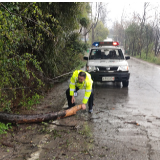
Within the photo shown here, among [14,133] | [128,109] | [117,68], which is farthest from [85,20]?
[14,133]

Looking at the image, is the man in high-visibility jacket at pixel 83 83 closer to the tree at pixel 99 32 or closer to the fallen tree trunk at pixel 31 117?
the fallen tree trunk at pixel 31 117

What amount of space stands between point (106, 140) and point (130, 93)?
3.97 metres

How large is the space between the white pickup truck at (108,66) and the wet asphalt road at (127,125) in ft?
2.71

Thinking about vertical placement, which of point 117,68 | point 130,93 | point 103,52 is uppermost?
point 103,52

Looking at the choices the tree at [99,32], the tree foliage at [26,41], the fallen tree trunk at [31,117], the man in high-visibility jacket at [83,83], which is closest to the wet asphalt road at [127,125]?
the man in high-visibility jacket at [83,83]

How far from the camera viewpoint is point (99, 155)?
289 centimetres

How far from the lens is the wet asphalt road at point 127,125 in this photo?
118 inches

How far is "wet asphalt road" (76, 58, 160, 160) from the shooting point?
118 inches

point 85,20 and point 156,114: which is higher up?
point 85,20

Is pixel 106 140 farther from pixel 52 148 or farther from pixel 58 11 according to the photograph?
pixel 58 11

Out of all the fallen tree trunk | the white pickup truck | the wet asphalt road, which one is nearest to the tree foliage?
the fallen tree trunk

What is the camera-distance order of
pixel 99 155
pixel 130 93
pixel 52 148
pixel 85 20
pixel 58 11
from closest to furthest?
pixel 99 155, pixel 52 148, pixel 58 11, pixel 130 93, pixel 85 20

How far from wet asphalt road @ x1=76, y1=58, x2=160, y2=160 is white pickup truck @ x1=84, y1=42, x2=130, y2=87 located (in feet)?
2.71

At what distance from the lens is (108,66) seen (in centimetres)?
736
